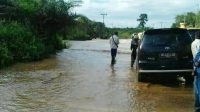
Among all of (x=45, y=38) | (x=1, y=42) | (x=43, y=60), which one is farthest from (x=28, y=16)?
(x=1, y=42)

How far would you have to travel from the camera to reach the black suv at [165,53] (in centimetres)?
1485

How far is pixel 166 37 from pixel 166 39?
0.23 ft

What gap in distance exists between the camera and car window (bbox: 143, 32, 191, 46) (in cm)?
1512

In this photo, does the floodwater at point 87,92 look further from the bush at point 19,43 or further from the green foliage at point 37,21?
the green foliage at point 37,21

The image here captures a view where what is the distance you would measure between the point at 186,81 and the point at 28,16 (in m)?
16.6

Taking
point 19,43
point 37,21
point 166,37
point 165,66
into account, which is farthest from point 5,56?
point 37,21

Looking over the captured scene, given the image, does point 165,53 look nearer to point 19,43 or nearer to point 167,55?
point 167,55

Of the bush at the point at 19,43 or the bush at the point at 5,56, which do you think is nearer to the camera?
the bush at the point at 5,56

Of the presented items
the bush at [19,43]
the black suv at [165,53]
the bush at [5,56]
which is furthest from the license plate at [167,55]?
the bush at [19,43]

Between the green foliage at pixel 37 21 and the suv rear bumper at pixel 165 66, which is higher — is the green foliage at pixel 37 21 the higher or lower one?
the higher one

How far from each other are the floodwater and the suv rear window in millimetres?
1336

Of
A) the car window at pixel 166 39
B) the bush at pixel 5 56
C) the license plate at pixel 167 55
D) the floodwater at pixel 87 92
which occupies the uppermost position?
the car window at pixel 166 39

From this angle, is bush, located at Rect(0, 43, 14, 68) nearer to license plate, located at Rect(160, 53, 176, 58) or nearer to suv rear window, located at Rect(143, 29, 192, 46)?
suv rear window, located at Rect(143, 29, 192, 46)

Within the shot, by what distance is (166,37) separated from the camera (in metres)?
15.3
